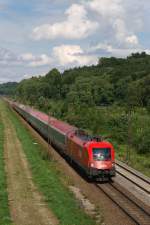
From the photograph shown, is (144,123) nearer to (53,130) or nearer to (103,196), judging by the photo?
(53,130)

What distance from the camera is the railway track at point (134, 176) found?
32.0 m

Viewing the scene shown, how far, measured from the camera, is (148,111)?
7400cm

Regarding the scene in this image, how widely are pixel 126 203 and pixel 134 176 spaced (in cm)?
977

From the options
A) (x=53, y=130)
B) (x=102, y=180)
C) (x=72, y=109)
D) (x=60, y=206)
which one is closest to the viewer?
(x=60, y=206)

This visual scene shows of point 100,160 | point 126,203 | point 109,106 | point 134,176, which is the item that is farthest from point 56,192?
point 109,106

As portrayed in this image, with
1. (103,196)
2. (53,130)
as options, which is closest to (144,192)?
(103,196)

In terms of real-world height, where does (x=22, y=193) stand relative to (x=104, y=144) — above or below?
below

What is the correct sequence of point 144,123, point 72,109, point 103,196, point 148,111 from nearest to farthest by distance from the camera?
point 103,196, point 144,123, point 148,111, point 72,109

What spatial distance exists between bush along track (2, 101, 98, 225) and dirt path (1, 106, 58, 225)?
422mm

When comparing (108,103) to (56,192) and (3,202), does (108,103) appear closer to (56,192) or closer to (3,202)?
(56,192)

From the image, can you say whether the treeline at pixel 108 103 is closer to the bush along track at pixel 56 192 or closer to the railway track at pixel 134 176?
the railway track at pixel 134 176

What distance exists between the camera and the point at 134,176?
36188 mm

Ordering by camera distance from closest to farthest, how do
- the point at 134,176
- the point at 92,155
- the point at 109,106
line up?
the point at 92,155 < the point at 134,176 < the point at 109,106

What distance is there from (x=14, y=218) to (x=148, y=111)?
55018mm
